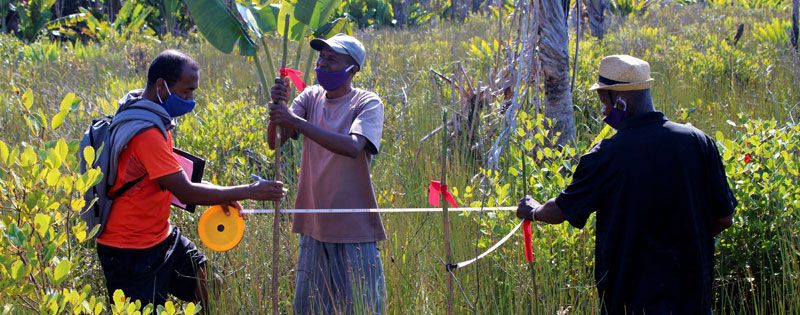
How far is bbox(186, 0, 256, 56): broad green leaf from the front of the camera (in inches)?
218

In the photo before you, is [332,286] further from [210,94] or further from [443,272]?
[210,94]

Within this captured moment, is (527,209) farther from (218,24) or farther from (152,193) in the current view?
(218,24)

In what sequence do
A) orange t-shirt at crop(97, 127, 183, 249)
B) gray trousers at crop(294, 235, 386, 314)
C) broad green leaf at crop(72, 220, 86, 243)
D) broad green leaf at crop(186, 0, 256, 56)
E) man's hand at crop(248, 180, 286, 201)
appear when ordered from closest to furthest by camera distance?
1. broad green leaf at crop(72, 220, 86, 243)
2. man's hand at crop(248, 180, 286, 201)
3. orange t-shirt at crop(97, 127, 183, 249)
4. gray trousers at crop(294, 235, 386, 314)
5. broad green leaf at crop(186, 0, 256, 56)

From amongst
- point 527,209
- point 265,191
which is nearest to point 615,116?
point 527,209

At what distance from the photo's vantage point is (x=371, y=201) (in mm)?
3754

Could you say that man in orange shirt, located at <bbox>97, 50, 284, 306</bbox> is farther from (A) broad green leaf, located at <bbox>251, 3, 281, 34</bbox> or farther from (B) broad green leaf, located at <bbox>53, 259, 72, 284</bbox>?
(A) broad green leaf, located at <bbox>251, 3, 281, 34</bbox>

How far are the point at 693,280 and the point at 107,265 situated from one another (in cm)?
224

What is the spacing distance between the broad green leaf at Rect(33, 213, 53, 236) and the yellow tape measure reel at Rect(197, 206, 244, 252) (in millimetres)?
1050

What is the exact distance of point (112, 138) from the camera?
3.37 m

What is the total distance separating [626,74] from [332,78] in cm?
126

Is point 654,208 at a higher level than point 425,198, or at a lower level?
higher

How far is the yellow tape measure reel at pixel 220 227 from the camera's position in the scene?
351cm

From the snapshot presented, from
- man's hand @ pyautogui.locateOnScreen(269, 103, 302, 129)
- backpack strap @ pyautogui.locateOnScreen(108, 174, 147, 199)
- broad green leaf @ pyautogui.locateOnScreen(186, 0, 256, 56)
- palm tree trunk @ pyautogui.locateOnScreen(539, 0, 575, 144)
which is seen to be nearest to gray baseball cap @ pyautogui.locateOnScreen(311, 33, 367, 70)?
man's hand @ pyautogui.locateOnScreen(269, 103, 302, 129)

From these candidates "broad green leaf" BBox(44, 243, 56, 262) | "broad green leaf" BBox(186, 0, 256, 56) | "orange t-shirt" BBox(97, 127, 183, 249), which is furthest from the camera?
"broad green leaf" BBox(186, 0, 256, 56)
